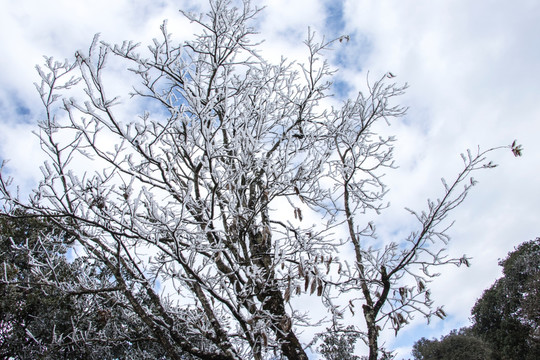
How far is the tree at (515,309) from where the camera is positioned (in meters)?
17.9

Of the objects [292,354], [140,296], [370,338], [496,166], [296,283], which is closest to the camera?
[496,166]

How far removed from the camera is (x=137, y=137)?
3414 mm

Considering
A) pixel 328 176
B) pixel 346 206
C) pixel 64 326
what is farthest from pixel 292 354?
pixel 64 326

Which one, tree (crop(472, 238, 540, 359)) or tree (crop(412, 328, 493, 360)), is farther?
tree (crop(412, 328, 493, 360))

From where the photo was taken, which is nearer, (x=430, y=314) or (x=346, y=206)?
(x=430, y=314)

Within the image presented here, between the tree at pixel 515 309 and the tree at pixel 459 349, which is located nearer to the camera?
the tree at pixel 515 309

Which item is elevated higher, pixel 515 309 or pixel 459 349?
pixel 515 309

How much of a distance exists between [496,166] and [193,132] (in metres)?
2.92

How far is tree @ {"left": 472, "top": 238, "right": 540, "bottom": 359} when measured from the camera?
58.8ft

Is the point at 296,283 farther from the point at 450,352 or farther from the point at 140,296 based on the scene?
the point at 450,352

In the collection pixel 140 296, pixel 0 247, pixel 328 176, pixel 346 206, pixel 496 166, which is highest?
pixel 0 247

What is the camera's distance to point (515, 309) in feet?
66.6

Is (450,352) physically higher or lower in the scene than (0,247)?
lower

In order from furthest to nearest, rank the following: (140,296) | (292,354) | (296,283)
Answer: (140,296) → (292,354) → (296,283)
